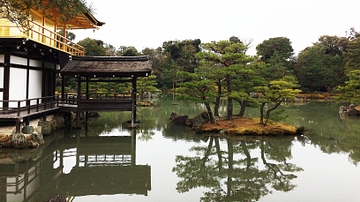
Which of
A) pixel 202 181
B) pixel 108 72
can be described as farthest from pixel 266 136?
pixel 108 72

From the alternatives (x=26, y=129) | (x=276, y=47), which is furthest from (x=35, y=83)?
(x=276, y=47)

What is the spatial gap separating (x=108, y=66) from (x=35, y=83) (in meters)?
3.27

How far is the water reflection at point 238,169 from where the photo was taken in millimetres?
6141

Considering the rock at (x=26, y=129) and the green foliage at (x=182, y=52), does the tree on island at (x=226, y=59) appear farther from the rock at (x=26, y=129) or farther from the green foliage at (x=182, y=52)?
the green foliage at (x=182, y=52)

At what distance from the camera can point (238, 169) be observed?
25.2 feet

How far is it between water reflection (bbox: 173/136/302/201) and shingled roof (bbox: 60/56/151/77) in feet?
14.9

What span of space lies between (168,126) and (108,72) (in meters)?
4.31

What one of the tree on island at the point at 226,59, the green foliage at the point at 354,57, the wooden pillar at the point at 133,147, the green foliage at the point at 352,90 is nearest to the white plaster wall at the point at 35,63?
the wooden pillar at the point at 133,147

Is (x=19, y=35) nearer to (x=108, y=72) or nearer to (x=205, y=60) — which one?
(x=108, y=72)

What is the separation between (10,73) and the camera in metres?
10.4

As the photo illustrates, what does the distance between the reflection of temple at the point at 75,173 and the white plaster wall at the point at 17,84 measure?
8.67 feet

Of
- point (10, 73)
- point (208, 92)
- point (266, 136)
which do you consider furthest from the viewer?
point (208, 92)

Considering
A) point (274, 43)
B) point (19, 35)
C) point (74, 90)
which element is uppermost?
point (274, 43)

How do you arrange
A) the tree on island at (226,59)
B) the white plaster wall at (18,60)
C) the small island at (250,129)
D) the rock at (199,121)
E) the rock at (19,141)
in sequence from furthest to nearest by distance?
the rock at (199,121) → the tree on island at (226,59) → the small island at (250,129) → the white plaster wall at (18,60) → the rock at (19,141)
